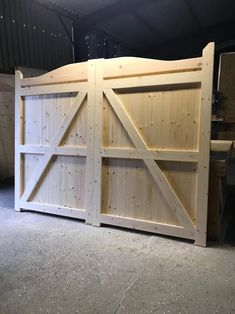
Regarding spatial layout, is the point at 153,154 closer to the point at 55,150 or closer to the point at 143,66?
the point at 143,66

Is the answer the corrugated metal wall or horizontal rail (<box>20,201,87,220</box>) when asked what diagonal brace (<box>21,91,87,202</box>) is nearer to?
horizontal rail (<box>20,201,87,220</box>)

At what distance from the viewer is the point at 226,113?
211 inches

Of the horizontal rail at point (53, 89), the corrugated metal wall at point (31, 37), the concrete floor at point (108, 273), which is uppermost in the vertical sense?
the corrugated metal wall at point (31, 37)

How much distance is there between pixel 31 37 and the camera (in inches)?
Result: 191

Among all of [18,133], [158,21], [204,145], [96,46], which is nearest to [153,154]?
[204,145]

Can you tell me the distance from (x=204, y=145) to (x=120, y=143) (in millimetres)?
991

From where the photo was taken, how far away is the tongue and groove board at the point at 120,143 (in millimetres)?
2938

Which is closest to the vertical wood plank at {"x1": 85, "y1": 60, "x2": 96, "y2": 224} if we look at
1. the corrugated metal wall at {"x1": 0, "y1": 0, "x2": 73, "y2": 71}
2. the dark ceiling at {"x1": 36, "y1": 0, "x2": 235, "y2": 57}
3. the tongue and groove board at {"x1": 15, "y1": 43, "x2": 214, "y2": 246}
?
the tongue and groove board at {"x1": 15, "y1": 43, "x2": 214, "y2": 246}

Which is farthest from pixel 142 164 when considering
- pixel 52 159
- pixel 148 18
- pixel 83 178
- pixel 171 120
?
pixel 148 18

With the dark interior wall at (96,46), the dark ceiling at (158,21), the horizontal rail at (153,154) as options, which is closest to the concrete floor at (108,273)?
the horizontal rail at (153,154)

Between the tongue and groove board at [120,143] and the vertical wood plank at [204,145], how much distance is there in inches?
0.4

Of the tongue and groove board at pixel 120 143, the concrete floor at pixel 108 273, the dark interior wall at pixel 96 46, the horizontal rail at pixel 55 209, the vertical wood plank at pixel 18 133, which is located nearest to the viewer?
the concrete floor at pixel 108 273

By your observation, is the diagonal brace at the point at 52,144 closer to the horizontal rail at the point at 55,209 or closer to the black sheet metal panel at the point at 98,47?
the horizontal rail at the point at 55,209

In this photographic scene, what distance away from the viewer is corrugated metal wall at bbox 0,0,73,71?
4.39 metres
